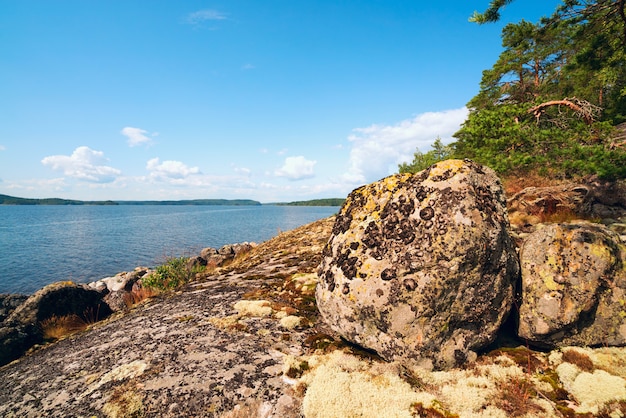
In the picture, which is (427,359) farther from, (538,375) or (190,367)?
(190,367)

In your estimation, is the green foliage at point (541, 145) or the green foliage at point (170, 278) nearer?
the green foliage at point (541, 145)

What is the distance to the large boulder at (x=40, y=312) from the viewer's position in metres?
9.02

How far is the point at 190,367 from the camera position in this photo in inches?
221

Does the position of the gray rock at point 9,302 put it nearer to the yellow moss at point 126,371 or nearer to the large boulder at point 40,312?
the large boulder at point 40,312

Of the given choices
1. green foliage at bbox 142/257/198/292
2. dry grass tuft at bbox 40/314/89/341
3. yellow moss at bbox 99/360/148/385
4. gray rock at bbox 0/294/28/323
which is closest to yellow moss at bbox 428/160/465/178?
yellow moss at bbox 99/360/148/385

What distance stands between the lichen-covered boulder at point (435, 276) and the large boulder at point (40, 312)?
10402 mm

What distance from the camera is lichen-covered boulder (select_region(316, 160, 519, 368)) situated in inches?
216

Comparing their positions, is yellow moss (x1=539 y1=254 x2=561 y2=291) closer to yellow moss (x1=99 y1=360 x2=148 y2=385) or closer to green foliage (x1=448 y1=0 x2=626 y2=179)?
green foliage (x1=448 y1=0 x2=626 y2=179)

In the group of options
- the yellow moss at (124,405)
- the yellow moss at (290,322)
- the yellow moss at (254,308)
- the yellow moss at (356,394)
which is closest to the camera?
the yellow moss at (356,394)

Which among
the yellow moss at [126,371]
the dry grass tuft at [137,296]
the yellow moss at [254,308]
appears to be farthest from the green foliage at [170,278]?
the yellow moss at [126,371]

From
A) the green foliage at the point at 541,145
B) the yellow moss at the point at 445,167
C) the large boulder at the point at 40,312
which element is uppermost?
the green foliage at the point at 541,145

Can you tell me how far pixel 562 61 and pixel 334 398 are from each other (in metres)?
38.0

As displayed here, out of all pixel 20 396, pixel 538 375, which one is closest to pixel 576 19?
pixel 538 375

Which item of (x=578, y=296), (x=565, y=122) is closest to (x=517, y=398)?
(x=578, y=296)
